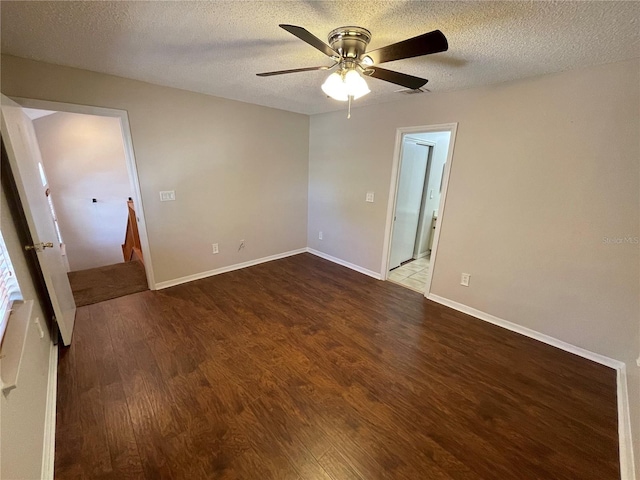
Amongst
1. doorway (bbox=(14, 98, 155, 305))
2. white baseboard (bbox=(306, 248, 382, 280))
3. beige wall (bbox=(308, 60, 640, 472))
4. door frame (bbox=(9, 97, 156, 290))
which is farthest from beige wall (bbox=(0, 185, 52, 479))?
white baseboard (bbox=(306, 248, 382, 280))

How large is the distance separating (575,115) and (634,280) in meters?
1.31

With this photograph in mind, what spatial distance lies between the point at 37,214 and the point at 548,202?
4.08 m

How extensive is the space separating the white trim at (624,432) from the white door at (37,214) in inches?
149

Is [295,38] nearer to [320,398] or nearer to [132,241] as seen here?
[320,398]

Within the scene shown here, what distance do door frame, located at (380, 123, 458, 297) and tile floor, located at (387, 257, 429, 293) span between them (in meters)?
0.21

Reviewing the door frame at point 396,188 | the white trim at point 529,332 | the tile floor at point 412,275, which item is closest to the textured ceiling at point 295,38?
the door frame at point 396,188

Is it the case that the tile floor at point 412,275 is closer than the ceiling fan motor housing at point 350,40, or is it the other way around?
the ceiling fan motor housing at point 350,40

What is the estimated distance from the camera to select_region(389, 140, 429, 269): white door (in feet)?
11.4

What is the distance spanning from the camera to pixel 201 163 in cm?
321

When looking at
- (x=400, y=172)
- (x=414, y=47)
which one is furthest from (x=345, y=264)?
(x=414, y=47)

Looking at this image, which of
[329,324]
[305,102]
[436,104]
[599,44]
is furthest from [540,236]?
[305,102]

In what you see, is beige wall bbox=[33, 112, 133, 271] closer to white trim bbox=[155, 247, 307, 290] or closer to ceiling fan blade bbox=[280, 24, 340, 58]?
white trim bbox=[155, 247, 307, 290]

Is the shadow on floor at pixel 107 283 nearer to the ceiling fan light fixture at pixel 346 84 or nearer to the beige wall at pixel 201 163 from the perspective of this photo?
the beige wall at pixel 201 163

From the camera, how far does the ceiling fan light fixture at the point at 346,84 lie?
4.84ft
